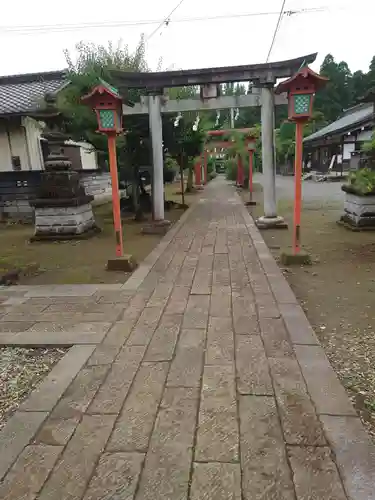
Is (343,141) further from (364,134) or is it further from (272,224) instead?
(272,224)

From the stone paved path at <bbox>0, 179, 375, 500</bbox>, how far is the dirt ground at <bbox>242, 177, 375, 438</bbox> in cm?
16

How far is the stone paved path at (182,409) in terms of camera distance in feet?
6.08

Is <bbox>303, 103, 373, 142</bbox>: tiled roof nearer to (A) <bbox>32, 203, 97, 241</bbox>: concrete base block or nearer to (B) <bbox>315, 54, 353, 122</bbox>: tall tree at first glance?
(B) <bbox>315, 54, 353, 122</bbox>: tall tree

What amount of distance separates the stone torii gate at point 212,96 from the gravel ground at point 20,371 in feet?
21.2

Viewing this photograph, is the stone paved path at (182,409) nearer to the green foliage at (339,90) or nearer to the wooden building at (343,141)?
the wooden building at (343,141)

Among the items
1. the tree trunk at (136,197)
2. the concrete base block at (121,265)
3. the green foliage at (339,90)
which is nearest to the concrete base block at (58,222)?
the tree trunk at (136,197)

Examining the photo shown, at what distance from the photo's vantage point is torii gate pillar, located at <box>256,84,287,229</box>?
8930mm

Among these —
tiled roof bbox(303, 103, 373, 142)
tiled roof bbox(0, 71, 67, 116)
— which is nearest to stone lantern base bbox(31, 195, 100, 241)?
tiled roof bbox(0, 71, 67, 116)

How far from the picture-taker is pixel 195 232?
30.1ft

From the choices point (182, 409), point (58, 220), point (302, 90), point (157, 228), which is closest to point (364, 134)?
point (157, 228)

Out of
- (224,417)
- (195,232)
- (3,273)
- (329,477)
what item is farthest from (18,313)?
(195,232)

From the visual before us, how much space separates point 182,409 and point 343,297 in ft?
9.36

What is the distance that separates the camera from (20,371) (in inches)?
119

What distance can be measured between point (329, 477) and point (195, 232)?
24.7 feet
